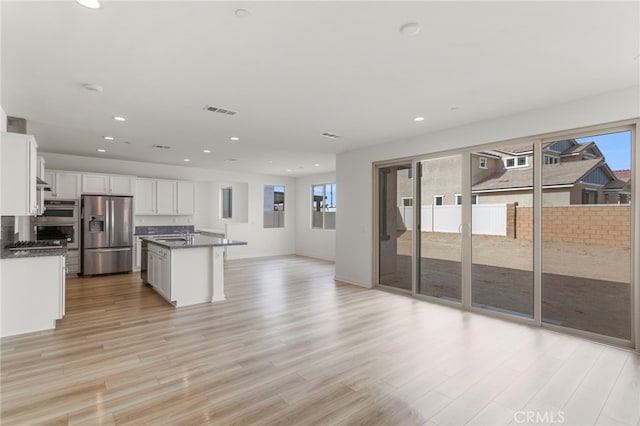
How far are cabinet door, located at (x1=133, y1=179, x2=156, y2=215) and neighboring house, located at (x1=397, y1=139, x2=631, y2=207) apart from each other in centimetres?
645

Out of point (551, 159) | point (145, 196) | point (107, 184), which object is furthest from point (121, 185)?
point (551, 159)

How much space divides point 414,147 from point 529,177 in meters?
1.76

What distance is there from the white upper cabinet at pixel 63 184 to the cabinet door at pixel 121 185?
0.60m

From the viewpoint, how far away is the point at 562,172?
12.6ft

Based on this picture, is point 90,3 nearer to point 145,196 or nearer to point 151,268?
point 151,268

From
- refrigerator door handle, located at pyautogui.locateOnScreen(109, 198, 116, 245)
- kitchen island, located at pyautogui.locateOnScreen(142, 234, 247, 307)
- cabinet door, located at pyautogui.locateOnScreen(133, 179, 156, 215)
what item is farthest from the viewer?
cabinet door, located at pyautogui.locateOnScreen(133, 179, 156, 215)

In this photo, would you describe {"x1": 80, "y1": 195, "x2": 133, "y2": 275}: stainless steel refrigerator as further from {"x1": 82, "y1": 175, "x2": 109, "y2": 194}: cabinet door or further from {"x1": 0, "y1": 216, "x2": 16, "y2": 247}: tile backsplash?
{"x1": 0, "y1": 216, "x2": 16, "y2": 247}: tile backsplash

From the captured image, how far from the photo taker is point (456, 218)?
4.83 m

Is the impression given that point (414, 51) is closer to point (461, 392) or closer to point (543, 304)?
point (461, 392)

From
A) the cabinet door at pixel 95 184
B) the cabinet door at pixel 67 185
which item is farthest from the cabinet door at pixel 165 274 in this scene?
the cabinet door at pixel 67 185

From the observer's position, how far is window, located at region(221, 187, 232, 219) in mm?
10367

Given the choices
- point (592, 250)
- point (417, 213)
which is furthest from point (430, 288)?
point (592, 250)

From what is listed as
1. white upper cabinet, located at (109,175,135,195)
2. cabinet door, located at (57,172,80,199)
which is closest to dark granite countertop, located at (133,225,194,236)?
white upper cabinet, located at (109,175,135,195)

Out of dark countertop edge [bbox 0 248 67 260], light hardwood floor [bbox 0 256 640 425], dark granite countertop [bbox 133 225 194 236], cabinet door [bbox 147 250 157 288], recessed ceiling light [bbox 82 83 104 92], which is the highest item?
recessed ceiling light [bbox 82 83 104 92]
